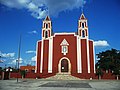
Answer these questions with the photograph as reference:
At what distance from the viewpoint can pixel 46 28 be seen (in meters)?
39.1

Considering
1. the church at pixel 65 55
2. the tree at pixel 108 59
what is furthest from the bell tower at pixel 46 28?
the tree at pixel 108 59

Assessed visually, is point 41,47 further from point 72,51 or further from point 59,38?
point 72,51

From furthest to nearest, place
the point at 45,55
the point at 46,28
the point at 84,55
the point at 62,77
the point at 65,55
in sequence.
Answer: the point at 46,28
the point at 45,55
the point at 65,55
the point at 84,55
the point at 62,77

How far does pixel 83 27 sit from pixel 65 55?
794cm

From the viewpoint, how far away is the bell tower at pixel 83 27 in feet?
121

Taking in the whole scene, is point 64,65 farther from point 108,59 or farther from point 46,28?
point 108,59

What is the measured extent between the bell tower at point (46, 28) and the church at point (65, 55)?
1702mm

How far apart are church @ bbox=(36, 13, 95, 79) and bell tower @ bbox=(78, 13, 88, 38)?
→ 331 mm

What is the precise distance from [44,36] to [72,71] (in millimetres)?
Result: 9968

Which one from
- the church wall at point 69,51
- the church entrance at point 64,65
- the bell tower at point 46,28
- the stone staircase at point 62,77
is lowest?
the stone staircase at point 62,77

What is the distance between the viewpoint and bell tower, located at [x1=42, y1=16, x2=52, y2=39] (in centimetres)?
3806

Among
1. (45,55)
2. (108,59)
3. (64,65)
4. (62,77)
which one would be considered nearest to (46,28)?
(45,55)

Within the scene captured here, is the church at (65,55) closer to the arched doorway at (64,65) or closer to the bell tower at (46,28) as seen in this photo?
the arched doorway at (64,65)

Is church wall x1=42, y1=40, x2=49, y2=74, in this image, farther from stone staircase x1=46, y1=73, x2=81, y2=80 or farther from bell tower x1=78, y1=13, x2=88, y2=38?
bell tower x1=78, y1=13, x2=88, y2=38
